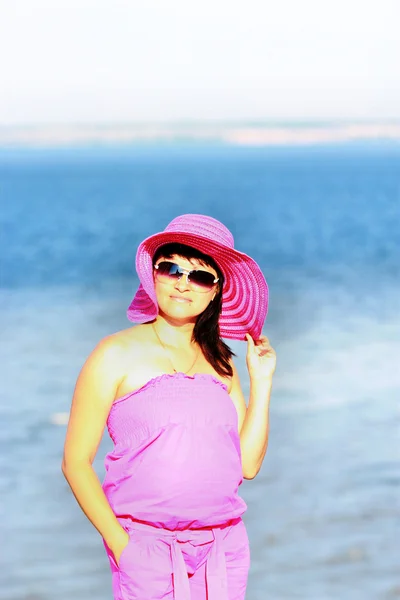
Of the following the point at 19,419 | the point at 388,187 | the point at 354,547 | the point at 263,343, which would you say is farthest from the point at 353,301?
the point at 388,187

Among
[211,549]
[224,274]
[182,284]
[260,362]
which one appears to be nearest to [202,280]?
[182,284]

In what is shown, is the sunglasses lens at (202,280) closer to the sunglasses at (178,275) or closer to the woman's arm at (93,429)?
the sunglasses at (178,275)

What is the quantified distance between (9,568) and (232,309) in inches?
93.9

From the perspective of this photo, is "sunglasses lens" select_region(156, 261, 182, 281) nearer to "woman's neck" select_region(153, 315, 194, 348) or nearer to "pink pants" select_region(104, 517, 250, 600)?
"woman's neck" select_region(153, 315, 194, 348)

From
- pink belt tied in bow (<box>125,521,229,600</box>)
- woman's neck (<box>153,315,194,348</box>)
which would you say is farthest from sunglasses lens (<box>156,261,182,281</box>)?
pink belt tied in bow (<box>125,521,229,600</box>)

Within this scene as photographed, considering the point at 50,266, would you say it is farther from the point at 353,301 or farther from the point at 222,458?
the point at 222,458

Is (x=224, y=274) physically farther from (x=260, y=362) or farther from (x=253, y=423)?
(x=253, y=423)

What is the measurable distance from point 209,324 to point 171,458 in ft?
1.60

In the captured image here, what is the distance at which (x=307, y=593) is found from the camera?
18.8 ft

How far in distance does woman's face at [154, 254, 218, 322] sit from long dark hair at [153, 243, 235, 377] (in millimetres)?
17

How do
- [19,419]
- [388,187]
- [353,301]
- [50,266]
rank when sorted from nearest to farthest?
[19,419], [353,301], [50,266], [388,187]

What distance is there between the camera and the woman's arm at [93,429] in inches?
139

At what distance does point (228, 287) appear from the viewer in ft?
13.1

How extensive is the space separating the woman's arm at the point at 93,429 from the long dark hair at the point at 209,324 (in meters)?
0.32
